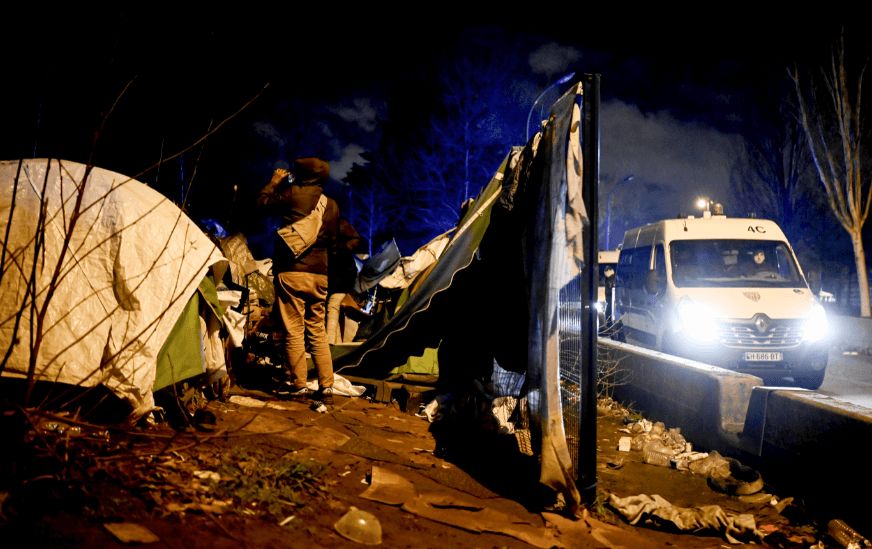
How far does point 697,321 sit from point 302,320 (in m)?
5.07

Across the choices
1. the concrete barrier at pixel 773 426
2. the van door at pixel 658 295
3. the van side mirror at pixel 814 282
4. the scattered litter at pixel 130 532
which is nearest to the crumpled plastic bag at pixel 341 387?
the scattered litter at pixel 130 532

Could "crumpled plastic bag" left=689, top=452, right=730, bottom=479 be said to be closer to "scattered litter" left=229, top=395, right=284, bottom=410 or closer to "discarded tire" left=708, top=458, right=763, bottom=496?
"discarded tire" left=708, top=458, right=763, bottom=496

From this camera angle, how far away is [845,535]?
2.88 metres

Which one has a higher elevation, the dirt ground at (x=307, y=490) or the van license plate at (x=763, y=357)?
the van license plate at (x=763, y=357)

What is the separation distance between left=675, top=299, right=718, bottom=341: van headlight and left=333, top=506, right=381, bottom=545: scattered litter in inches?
218

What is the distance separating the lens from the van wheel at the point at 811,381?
695 cm

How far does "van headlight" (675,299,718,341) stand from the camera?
655 cm

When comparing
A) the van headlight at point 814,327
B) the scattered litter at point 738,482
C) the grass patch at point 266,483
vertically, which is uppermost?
the van headlight at point 814,327

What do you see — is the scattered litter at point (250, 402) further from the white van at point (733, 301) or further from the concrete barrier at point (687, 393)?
the white van at point (733, 301)

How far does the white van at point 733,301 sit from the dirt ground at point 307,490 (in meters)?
3.19

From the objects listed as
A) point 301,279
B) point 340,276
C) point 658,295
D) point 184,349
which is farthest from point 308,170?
point 658,295

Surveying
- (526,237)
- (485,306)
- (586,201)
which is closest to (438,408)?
(485,306)

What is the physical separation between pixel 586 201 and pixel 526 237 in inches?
25.8

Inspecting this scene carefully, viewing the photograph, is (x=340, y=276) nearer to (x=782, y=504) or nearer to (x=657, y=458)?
(x=657, y=458)
